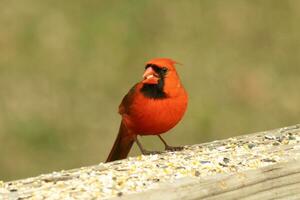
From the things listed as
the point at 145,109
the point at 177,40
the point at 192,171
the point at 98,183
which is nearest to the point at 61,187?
the point at 98,183

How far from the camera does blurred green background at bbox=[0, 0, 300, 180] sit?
23.8ft

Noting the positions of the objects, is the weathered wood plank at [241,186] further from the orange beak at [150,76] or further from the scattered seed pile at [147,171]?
the orange beak at [150,76]

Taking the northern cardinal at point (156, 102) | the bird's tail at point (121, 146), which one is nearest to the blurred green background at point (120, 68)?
the bird's tail at point (121, 146)

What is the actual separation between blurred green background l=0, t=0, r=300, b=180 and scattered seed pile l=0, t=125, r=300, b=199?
12.1 feet

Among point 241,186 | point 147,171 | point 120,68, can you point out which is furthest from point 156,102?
point 120,68

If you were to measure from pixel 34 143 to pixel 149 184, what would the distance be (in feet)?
15.0

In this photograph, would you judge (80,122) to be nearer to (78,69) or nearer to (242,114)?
(78,69)

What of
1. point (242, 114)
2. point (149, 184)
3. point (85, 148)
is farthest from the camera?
point (242, 114)

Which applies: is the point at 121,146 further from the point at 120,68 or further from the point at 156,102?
the point at 120,68

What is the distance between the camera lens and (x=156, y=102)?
13.2ft

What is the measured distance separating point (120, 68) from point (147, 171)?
5.25m

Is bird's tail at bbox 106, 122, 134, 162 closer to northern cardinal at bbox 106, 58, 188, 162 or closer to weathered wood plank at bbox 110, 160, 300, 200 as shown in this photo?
northern cardinal at bbox 106, 58, 188, 162

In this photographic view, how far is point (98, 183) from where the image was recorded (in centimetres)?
277

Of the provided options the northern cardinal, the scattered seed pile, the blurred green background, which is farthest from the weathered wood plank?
the blurred green background
